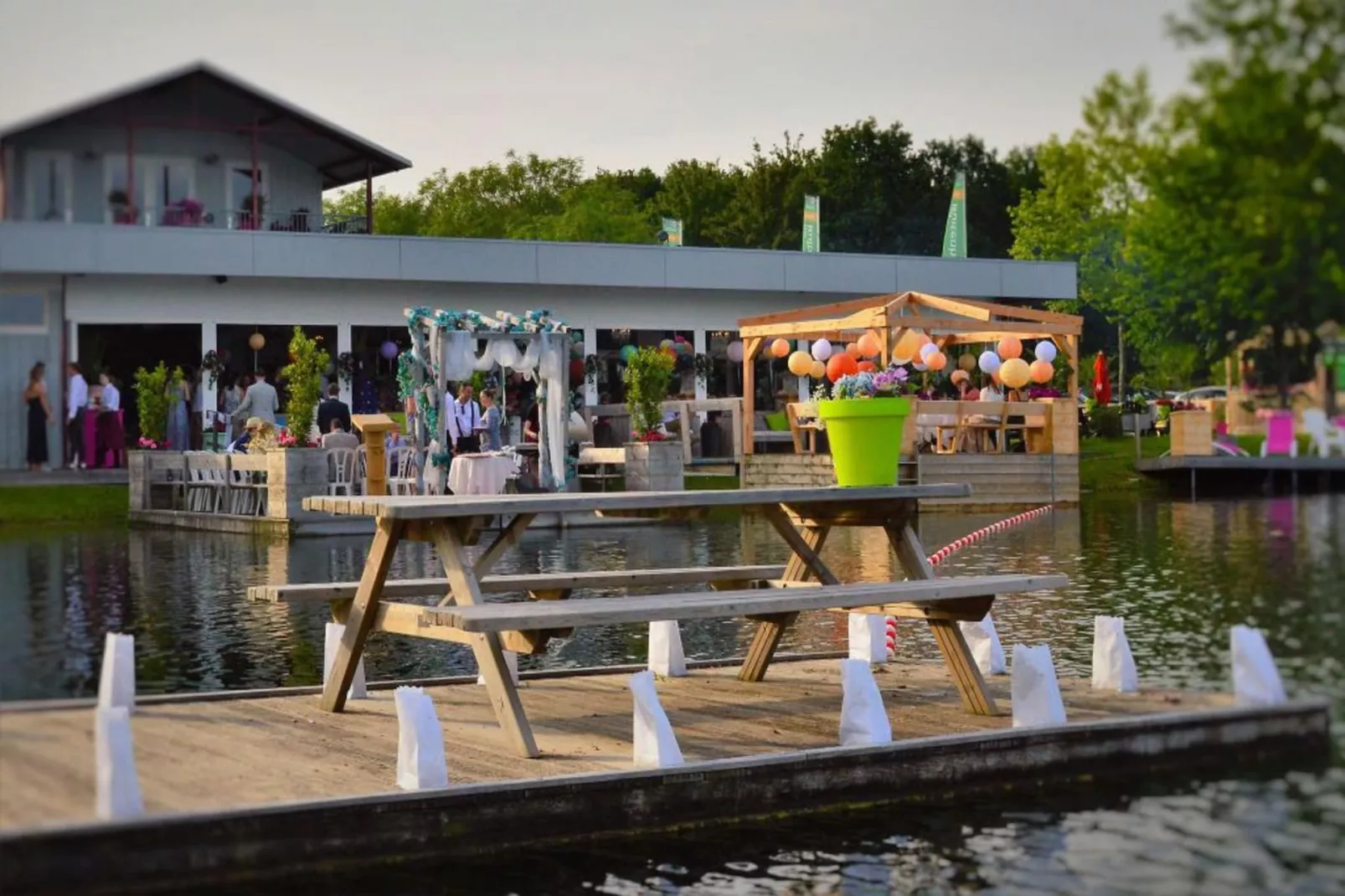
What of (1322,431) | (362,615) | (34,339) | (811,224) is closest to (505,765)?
(362,615)

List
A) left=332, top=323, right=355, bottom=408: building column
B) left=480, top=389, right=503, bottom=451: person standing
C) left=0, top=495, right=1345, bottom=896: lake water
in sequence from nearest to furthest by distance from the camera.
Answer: left=0, top=495, right=1345, bottom=896: lake water → left=480, top=389, right=503, bottom=451: person standing → left=332, top=323, right=355, bottom=408: building column

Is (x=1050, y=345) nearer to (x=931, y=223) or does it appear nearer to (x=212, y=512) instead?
(x=212, y=512)

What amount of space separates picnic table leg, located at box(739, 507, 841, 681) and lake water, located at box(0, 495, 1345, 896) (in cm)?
180

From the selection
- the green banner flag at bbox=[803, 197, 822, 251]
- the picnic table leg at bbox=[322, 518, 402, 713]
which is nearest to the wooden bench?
the picnic table leg at bbox=[322, 518, 402, 713]

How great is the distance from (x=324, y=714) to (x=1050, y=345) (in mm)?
23552

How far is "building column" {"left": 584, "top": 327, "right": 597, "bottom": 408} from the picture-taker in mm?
34031

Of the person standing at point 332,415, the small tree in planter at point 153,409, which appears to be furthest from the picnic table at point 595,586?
the small tree in planter at point 153,409

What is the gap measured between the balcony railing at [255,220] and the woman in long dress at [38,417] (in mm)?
2966

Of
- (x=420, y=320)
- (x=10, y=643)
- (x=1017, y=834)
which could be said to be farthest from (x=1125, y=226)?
(x=420, y=320)

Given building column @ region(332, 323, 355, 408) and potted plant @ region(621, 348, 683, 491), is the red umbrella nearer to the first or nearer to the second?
potted plant @ region(621, 348, 683, 491)

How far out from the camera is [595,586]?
8.75 metres

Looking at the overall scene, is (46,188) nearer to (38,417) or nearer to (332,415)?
(332,415)

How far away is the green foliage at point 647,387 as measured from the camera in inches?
1001

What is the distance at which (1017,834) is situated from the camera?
255 inches
